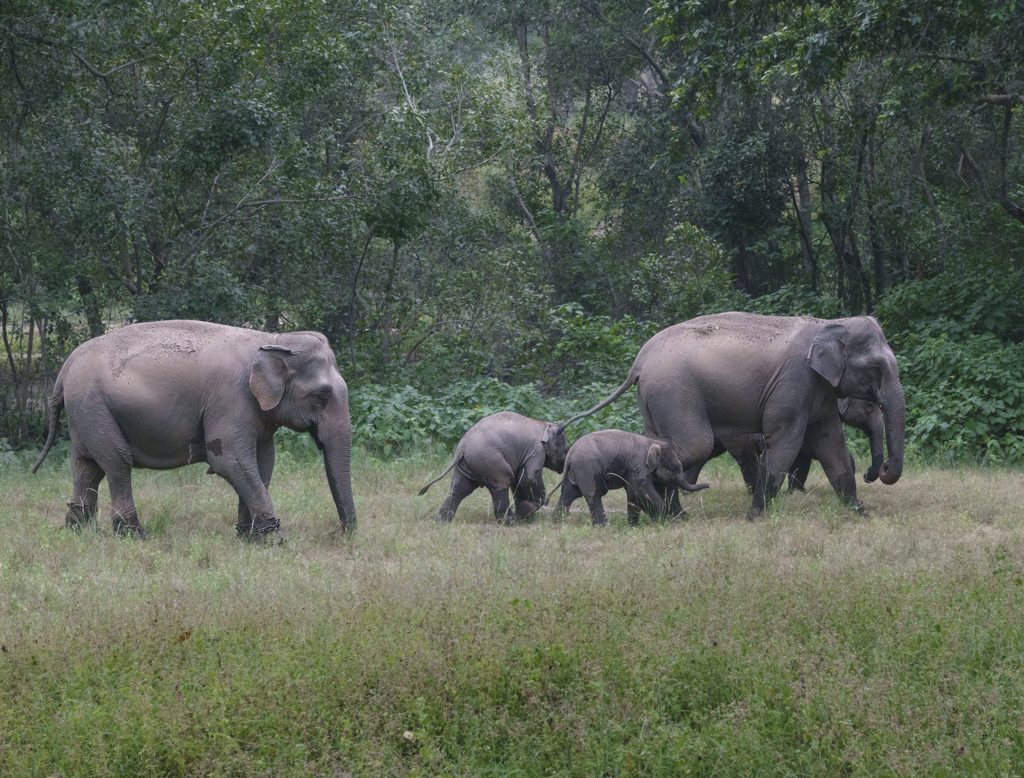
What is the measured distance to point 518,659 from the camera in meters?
5.27

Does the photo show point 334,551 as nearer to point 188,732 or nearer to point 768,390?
point 188,732

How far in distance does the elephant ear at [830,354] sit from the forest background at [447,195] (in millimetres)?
4130

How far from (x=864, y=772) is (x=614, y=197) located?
22194 mm

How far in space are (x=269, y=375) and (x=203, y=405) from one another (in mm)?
608

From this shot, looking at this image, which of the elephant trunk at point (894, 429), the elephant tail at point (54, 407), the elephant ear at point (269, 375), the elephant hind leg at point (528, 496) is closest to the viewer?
the elephant ear at point (269, 375)

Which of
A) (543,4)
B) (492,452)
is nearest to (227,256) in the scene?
(492,452)

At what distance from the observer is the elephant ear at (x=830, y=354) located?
354 inches

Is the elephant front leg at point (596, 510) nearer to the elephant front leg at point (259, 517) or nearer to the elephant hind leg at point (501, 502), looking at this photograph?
the elephant hind leg at point (501, 502)

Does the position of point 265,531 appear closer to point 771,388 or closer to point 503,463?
point 503,463

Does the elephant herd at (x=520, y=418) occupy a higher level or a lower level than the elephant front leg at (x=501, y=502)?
higher

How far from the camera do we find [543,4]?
73.6 ft

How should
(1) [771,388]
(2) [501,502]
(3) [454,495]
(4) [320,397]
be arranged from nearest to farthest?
1. (4) [320,397]
2. (1) [771,388]
3. (2) [501,502]
4. (3) [454,495]

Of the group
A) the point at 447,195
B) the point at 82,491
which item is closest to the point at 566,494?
the point at 82,491

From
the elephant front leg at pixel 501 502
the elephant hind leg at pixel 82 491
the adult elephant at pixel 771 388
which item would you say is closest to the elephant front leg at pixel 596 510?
the elephant front leg at pixel 501 502
